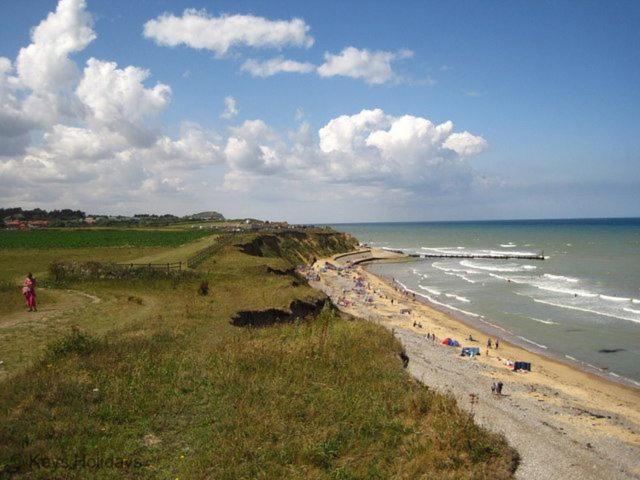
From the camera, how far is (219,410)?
1159cm

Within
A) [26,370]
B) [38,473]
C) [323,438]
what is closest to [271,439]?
[323,438]

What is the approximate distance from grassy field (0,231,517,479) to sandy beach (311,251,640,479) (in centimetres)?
461

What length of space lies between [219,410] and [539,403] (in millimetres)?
18351

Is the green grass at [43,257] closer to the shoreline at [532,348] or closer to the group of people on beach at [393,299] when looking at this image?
the group of people on beach at [393,299]

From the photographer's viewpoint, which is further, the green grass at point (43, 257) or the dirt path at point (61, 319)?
the green grass at point (43, 257)

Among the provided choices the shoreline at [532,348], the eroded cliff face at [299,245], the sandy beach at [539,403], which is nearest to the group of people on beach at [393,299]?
the sandy beach at [539,403]

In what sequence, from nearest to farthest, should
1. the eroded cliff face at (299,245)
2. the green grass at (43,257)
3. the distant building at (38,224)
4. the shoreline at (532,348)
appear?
1. the shoreline at (532,348)
2. the green grass at (43,257)
3. the eroded cliff face at (299,245)
4. the distant building at (38,224)

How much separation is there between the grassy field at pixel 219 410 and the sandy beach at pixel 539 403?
461 cm

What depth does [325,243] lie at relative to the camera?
358 feet

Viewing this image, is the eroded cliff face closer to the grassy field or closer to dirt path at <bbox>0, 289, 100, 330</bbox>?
dirt path at <bbox>0, 289, 100, 330</bbox>

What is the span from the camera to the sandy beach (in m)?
16.4

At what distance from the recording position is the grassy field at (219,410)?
31.0ft

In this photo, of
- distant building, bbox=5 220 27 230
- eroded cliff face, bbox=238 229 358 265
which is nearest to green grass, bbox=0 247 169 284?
eroded cliff face, bbox=238 229 358 265

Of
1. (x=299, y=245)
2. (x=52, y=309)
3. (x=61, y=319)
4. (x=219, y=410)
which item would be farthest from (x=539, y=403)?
(x=299, y=245)
